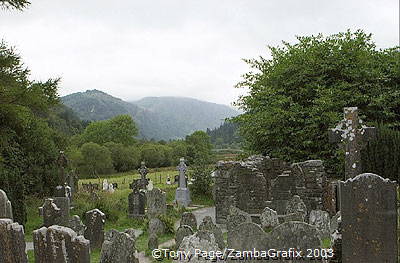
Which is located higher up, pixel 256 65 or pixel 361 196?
pixel 256 65

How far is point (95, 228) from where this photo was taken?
1110 cm

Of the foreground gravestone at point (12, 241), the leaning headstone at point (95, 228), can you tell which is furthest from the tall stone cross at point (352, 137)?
the foreground gravestone at point (12, 241)

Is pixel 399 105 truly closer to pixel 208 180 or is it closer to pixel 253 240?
pixel 208 180

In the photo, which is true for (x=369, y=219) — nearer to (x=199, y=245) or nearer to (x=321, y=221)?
(x=199, y=245)

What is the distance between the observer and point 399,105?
738 inches

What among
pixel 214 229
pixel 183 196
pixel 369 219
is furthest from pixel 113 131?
pixel 369 219

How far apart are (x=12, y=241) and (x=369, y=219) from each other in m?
5.08

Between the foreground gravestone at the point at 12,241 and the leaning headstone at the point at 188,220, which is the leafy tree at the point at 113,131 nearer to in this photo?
the leaning headstone at the point at 188,220

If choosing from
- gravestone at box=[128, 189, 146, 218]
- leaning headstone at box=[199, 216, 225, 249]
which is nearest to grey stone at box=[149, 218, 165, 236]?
leaning headstone at box=[199, 216, 225, 249]

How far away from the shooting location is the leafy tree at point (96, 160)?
4615 cm

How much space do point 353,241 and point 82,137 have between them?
6637 cm

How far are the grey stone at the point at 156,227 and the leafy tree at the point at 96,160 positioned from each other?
3376cm

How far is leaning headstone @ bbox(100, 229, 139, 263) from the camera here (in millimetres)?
7707

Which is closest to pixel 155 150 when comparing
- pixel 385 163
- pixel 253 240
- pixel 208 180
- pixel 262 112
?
pixel 208 180
